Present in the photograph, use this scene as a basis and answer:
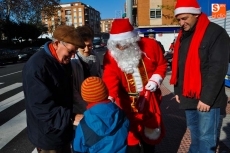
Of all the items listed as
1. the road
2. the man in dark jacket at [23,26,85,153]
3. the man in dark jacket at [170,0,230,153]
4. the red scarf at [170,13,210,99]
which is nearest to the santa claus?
the man in dark jacket at [170,0,230,153]

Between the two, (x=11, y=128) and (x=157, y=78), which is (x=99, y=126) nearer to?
(x=157, y=78)

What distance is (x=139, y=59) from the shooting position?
9.30 feet

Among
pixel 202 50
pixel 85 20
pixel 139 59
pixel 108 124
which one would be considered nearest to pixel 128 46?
pixel 139 59

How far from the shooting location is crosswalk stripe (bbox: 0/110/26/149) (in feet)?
15.1

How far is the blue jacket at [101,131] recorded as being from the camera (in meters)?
1.85

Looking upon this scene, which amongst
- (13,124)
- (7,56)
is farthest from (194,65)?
(7,56)

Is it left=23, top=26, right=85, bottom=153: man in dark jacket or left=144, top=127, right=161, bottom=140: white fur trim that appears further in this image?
left=144, top=127, right=161, bottom=140: white fur trim

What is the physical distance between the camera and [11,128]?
5.19 meters

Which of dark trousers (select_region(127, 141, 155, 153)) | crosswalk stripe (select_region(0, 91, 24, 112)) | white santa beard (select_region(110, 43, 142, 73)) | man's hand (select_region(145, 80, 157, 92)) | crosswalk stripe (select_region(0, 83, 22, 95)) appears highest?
white santa beard (select_region(110, 43, 142, 73))

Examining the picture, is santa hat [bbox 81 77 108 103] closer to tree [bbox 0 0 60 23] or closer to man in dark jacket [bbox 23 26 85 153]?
man in dark jacket [bbox 23 26 85 153]

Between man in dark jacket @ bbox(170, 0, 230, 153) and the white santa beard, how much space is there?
40 cm

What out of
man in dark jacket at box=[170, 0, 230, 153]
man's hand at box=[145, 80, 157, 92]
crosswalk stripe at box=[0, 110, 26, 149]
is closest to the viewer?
man in dark jacket at box=[170, 0, 230, 153]

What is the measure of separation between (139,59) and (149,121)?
2.21ft

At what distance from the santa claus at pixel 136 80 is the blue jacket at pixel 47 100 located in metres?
0.77
